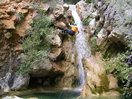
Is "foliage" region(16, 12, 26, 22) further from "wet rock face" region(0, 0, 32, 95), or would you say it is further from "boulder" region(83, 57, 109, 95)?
"boulder" region(83, 57, 109, 95)

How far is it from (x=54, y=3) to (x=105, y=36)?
17.5 ft

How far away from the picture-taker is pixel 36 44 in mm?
14539

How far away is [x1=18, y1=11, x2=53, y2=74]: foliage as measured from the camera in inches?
551

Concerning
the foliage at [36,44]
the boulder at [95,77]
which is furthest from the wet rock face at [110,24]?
the foliage at [36,44]

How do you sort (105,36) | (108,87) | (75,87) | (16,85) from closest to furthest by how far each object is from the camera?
(108,87) < (16,85) < (105,36) < (75,87)

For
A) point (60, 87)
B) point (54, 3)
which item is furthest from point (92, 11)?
point (60, 87)

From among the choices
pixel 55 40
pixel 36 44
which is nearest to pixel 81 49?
pixel 55 40

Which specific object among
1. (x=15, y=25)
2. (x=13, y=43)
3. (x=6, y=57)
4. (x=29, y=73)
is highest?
(x=15, y=25)

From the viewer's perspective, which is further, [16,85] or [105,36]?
[105,36]

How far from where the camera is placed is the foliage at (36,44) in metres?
14.0

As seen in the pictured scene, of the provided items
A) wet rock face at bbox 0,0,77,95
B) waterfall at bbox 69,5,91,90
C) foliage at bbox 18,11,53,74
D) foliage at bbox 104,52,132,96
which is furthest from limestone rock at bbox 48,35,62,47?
foliage at bbox 104,52,132,96

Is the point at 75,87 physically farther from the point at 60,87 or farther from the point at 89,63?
the point at 89,63

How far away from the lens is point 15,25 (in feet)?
48.9

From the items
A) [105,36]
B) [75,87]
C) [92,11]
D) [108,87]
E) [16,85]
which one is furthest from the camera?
[92,11]
